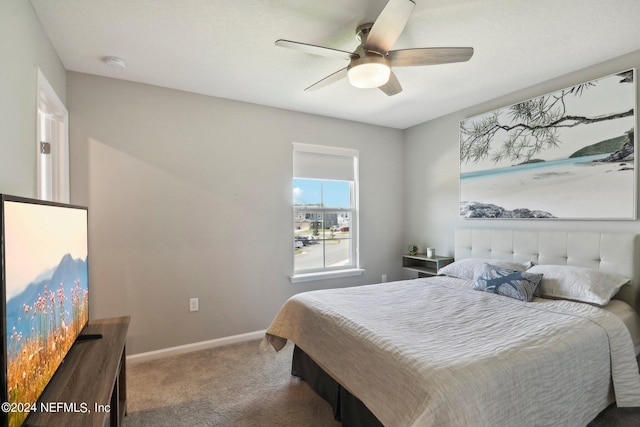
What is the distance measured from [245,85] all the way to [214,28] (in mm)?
845

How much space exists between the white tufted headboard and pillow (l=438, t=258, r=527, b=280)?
164mm

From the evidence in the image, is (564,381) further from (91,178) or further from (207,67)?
(91,178)

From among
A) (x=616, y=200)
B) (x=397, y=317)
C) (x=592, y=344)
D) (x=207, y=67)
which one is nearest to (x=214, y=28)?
(x=207, y=67)

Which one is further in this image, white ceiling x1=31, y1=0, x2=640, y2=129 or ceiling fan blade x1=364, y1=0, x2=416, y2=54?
white ceiling x1=31, y1=0, x2=640, y2=129

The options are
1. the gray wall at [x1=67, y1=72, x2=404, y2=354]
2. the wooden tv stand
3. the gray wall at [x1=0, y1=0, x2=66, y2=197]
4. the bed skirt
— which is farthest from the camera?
the gray wall at [x1=67, y1=72, x2=404, y2=354]

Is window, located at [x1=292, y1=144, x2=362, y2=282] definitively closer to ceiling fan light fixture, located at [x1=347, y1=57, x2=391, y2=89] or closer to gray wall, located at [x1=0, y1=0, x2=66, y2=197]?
ceiling fan light fixture, located at [x1=347, y1=57, x2=391, y2=89]

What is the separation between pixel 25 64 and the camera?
161 cm

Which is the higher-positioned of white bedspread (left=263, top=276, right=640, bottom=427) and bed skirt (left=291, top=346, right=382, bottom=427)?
white bedspread (left=263, top=276, right=640, bottom=427)

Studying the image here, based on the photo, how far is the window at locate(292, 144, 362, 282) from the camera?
3.59m

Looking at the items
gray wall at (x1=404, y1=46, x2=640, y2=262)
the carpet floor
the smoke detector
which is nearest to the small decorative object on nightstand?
gray wall at (x1=404, y1=46, x2=640, y2=262)

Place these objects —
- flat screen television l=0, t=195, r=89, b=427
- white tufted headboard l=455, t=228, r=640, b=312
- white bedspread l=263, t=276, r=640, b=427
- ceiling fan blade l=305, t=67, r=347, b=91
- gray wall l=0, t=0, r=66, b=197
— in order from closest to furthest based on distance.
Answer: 1. flat screen television l=0, t=195, r=89, b=427
2. white bedspread l=263, t=276, r=640, b=427
3. gray wall l=0, t=0, r=66, b=197
4. ceiling fan blade l=305, t=67, r=347, b=91
5. white tufted headboard l=455, t=228, r=640, b=312

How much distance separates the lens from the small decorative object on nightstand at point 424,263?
3508 millimetres

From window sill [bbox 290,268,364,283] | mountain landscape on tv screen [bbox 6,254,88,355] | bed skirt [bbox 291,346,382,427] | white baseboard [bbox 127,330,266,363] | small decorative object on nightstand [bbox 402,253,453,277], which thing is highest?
mountain landscape on tv screen [bbox 6,254,88,355]

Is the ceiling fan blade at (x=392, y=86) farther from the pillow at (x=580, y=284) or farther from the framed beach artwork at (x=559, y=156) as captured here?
the pillow at (x=580, y=284)
